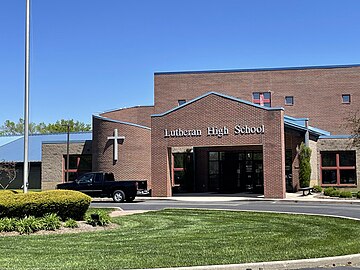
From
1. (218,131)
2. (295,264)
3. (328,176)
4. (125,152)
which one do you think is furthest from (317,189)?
(295,264)

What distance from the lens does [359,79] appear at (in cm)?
5028

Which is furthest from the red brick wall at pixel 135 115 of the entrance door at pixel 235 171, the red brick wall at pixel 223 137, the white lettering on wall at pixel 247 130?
the white lettering on wall at pixel 247 130

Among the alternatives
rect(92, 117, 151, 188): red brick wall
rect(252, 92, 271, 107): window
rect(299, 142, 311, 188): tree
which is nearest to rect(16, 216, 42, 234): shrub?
rect(92, 117, 151, 188): red brick wall

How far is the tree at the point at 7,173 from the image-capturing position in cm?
→ 5170

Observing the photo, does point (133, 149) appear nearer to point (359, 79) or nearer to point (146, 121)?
point (146, 121)

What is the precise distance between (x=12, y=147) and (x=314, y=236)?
4894 centimetres

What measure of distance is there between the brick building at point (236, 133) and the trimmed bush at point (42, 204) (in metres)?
19.7

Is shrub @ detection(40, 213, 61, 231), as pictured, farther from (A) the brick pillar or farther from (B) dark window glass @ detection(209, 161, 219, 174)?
(B) dark window glass @ detection(209, 161, 219, 174)

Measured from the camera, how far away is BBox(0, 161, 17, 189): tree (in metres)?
51.7

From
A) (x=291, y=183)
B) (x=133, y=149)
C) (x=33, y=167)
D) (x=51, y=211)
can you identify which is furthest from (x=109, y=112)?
(x=51, y=211)

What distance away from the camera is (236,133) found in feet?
117

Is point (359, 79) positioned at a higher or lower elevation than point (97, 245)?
higher

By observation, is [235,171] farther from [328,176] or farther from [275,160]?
[275,160]

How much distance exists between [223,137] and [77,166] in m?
16.1
